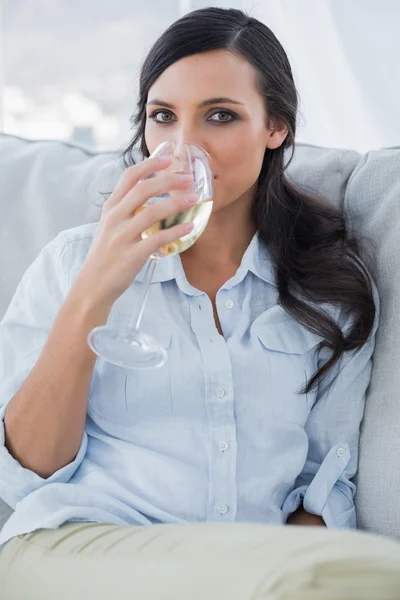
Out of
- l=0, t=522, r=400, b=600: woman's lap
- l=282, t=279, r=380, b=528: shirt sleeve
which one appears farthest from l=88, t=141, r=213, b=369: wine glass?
l=282, t=279, r=380, b=528: shirt sleeve

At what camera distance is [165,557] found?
1.07 metres

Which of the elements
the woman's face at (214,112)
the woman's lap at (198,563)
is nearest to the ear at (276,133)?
the woman's face at (214,112)

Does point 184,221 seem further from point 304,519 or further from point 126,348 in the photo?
point 304,519

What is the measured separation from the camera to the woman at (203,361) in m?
1.38

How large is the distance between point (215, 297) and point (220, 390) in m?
0.20

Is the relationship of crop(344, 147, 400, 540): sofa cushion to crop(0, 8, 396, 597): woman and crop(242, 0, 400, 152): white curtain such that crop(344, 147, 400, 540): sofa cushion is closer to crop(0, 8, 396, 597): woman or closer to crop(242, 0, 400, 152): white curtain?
crop(0, 8, 396, 597): woman

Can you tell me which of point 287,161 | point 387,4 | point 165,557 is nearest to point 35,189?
point 287,161

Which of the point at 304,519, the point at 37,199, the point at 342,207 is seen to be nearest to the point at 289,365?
the point at 304,519

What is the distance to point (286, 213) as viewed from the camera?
179 centimetres

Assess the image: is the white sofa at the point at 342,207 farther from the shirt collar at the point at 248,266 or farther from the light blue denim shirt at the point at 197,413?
the shirt collar at the point at 248,266

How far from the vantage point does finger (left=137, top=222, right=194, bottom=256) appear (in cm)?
122

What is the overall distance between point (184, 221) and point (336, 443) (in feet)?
1.78

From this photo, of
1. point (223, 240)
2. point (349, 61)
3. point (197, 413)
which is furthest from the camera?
point (349, 61)

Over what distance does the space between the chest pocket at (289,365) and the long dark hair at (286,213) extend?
20 millimetres
